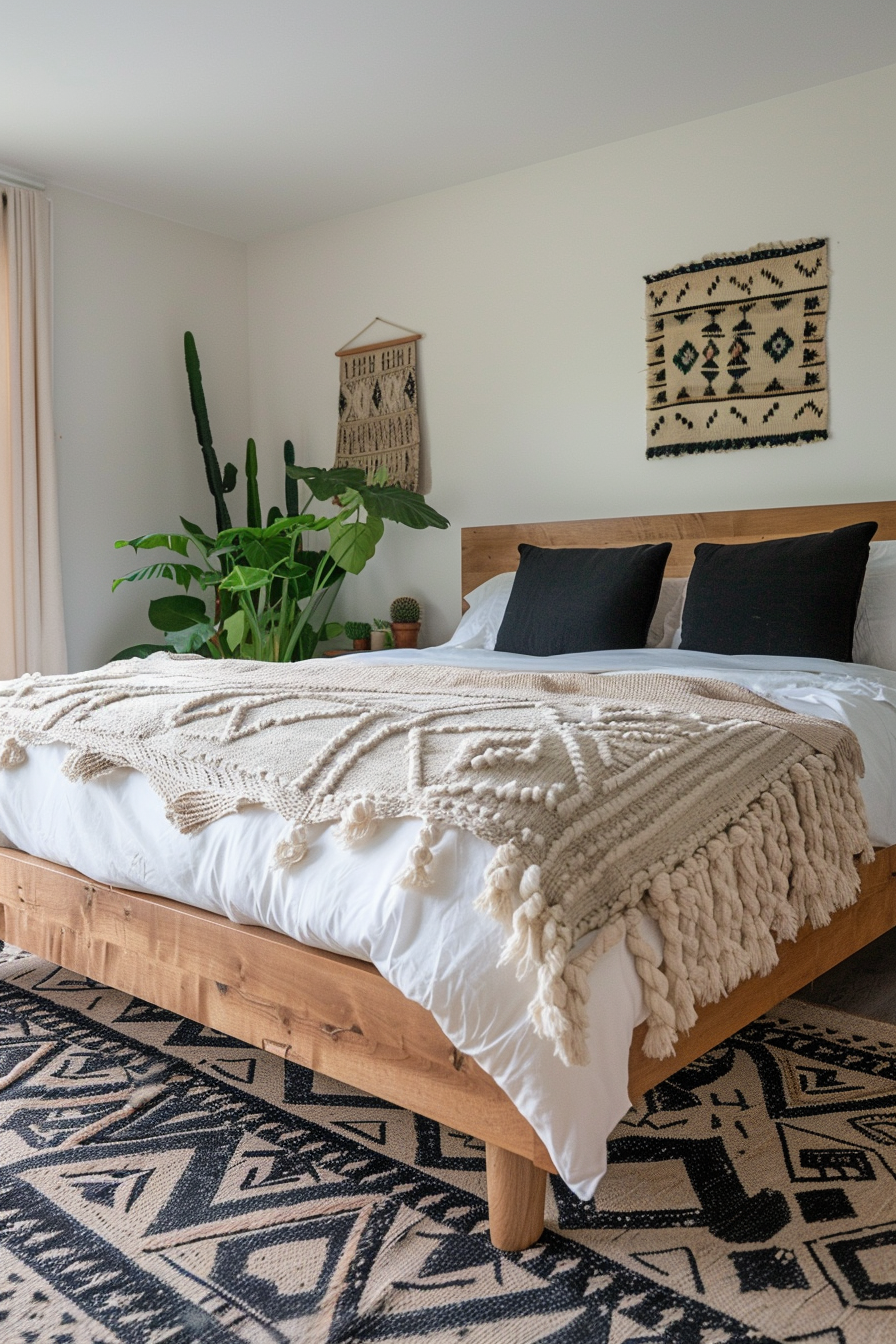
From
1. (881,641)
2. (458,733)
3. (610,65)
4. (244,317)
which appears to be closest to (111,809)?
(458,733)

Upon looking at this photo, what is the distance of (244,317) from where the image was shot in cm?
484

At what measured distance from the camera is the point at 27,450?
395 centimetres

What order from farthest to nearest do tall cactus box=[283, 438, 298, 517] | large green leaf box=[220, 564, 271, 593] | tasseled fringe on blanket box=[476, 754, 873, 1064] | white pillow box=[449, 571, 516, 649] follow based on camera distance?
1. tall cactus box=[283, 438, 298, 517]
2. large green leaf box=[220, 564, 271, 593]
3. white pillow box=[449, 571, 516, 649]
4. tasseled fringe on blanket box=[476, 754, 873, 1064]

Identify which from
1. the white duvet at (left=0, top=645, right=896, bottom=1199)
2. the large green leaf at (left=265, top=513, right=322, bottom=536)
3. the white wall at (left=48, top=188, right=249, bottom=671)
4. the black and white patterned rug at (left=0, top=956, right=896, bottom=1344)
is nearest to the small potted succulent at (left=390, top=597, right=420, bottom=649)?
the large green leaf at (left=265, top=513, right=322, bottom=536)

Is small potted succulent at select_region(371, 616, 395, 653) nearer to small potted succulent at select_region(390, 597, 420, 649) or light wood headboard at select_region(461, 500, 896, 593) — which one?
small potted succulent at select_region(390, 597, 420, 649)

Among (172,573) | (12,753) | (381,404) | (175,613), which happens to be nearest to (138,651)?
(175,613)

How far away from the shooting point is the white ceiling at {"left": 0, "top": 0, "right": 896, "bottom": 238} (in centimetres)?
285

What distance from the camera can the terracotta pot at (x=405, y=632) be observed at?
4.17 meters

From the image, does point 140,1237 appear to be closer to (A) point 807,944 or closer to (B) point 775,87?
(A) point 807,944

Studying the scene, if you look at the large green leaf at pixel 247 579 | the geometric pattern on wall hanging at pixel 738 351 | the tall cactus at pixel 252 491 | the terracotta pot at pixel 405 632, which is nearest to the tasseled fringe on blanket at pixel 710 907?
the geometric pattern on wall hanging at pixel 738 351

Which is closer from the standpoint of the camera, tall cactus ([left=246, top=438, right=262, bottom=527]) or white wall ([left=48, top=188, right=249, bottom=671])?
white wall ([left=48, top=188, right=249, bottom=671])

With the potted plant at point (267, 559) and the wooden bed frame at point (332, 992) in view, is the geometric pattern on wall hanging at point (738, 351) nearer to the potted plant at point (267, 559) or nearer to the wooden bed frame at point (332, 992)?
the potted plant at point (267, 559)

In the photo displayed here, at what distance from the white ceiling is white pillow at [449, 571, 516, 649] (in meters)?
1.54

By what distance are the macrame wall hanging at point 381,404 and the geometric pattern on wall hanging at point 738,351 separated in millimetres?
1057
